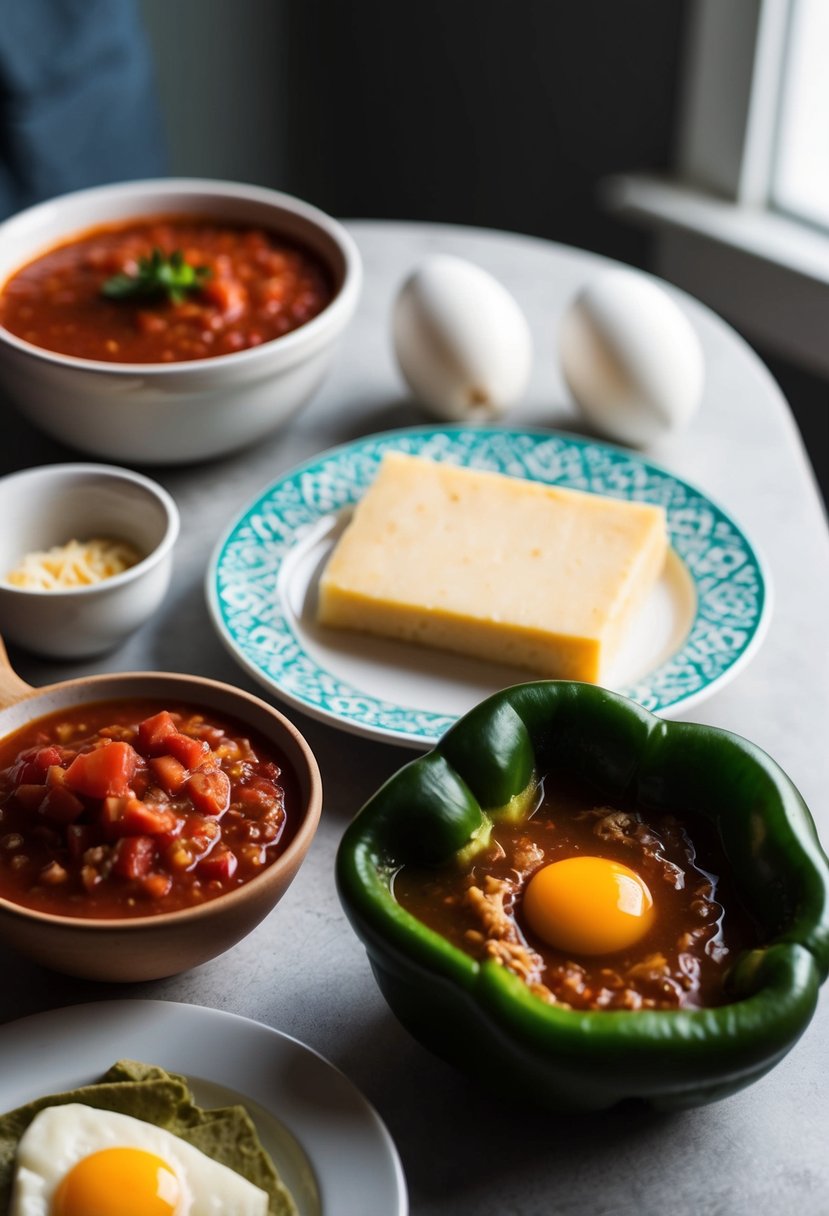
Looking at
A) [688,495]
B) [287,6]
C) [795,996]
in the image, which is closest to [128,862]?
[795,996]

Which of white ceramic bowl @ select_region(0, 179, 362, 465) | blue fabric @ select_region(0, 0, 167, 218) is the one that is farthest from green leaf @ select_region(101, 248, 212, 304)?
blue fabric @ select_region(0, 0, 167, 218)

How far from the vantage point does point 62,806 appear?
1.22 m

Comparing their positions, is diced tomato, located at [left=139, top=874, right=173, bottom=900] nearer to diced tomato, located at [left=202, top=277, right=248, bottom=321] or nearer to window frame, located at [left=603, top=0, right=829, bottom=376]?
diced tomato, located at [left=202, top=277, right=248, bottom=321]

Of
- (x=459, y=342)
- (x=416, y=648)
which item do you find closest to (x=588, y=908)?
(x=416, y=648)

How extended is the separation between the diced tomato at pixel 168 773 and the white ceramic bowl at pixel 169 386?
2.38 ft

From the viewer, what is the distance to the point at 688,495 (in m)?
1.94

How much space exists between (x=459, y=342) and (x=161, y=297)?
0.45 meters

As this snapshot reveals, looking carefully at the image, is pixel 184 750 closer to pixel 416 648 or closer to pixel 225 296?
pixel 416 648

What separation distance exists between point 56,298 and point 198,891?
1152 mm

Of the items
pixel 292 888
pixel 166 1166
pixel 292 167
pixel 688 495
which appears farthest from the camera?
pixel 292 167

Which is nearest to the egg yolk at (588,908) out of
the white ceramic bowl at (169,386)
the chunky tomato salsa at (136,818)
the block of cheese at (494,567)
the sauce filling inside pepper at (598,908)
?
the sauce filling inside pepper at (598,908)

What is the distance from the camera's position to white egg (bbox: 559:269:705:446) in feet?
6.63

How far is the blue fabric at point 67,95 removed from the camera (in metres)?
2.89

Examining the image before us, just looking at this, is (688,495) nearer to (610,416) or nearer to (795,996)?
(610,416)
